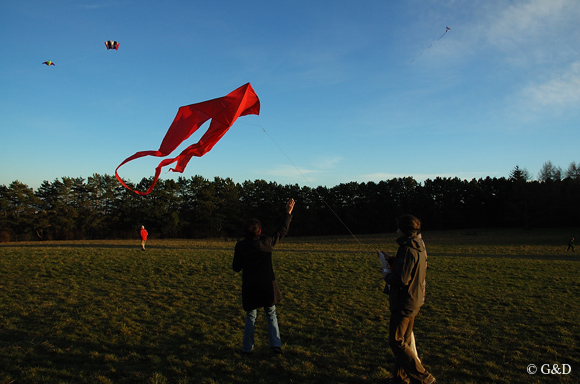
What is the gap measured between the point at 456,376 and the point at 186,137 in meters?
6.71

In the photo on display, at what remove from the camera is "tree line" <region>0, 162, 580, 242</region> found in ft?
209

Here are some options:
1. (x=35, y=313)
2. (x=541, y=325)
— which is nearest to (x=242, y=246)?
(x=35, y=313)

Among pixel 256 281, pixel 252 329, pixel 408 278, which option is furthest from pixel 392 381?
pixel 256 281

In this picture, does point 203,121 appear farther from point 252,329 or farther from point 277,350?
point 277,350

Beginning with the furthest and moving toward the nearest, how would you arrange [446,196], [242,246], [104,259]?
[446,196], [104,259], [242,246]

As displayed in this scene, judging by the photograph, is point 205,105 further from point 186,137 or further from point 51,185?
point 51,185

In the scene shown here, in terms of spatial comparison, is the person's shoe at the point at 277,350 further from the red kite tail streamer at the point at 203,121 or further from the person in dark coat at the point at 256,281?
the red kite tail streamer at the point at 203,121

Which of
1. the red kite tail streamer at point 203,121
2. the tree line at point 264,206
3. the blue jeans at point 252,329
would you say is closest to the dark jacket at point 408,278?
the blue jeans at point 252,329

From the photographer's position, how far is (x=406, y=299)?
4.75m

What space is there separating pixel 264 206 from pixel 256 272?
72502mm

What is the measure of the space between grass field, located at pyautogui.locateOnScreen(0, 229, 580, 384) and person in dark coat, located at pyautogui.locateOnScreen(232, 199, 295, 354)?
0.44 meters

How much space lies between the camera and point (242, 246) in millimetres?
5898

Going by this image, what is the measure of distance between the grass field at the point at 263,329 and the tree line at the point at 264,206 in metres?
49.4

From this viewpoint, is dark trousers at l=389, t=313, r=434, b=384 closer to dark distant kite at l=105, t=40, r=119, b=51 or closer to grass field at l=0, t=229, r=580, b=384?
grass field at l=0, t=229, r=580, b=384
